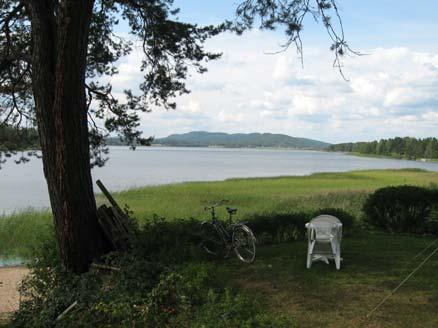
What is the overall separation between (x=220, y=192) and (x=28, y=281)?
22.5 m

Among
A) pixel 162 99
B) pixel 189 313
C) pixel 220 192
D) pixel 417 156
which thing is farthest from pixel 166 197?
pixel 417 156

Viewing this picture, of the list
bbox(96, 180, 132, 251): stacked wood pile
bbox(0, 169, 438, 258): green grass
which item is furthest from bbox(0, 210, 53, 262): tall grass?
bbox(96, 180, 132, 251): stacked wood pile

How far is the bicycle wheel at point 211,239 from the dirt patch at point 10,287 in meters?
3.79

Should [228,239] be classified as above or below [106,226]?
below

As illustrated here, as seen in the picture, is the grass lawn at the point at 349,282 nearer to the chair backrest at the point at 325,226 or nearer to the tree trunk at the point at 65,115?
the chair backrest at the point at 325,226

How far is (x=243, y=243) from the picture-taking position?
8234 millimetres

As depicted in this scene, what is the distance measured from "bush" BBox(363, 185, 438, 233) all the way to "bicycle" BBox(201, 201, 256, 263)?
5.15 metres

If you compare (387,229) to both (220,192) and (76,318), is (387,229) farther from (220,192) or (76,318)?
(220,192)

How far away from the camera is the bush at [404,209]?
11.7 m

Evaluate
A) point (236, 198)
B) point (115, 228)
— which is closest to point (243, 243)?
point (115, 228)

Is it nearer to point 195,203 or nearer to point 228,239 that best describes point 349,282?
point 228,239

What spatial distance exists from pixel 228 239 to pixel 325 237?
183 centimetres

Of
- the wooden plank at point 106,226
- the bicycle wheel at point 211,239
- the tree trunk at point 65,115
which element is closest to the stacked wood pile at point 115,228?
the wooden plank at point 106,226

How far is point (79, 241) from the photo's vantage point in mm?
7746
